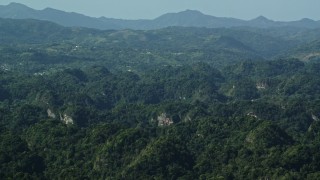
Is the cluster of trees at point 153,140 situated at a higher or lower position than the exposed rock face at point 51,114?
higher

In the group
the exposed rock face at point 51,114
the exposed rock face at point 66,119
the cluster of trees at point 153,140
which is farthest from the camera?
the exposed rock face at point 51,114

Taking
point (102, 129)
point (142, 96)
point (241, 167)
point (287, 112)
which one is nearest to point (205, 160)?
point (241, 167)

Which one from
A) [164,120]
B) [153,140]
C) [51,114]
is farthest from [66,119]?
[153,140]

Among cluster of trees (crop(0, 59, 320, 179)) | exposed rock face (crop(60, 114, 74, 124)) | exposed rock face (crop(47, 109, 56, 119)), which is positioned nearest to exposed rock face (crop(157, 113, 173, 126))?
cluster of trees (crop(0, 59, 320, 179))

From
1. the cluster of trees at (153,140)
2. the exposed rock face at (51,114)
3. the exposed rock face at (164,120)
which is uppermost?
the cluster of trees at (153,140)

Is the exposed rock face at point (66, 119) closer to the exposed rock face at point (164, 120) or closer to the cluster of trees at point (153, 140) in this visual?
the cluster of trees at point (153, 140)

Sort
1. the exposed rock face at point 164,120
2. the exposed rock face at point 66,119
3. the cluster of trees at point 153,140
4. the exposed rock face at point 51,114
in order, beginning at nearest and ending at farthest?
the cluster of trees at point 153,140 → the exposed rock face at point 66,119 → the exposed rock face at point 51,114 → the exposed rock face at point 164,120

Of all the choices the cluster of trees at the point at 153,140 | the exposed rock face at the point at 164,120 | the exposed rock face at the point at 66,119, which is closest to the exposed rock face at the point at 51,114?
the cluster of trees at the point at 153,140

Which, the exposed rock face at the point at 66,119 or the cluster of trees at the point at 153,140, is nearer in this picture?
the cluster of trees at the point at 153,140

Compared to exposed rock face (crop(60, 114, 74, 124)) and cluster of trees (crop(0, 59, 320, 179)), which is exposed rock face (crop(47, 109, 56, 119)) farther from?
exposed rock face (crop(60, 114, 74, 124))

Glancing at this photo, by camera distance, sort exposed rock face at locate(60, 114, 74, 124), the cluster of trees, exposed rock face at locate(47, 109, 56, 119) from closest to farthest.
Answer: the cluster of trees < exposed rock face at locate(60, 114, 74, 124) < exposed rock face at locate(47, 109, 56, 119)

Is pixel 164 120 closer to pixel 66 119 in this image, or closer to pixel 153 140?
pixel 66 119
